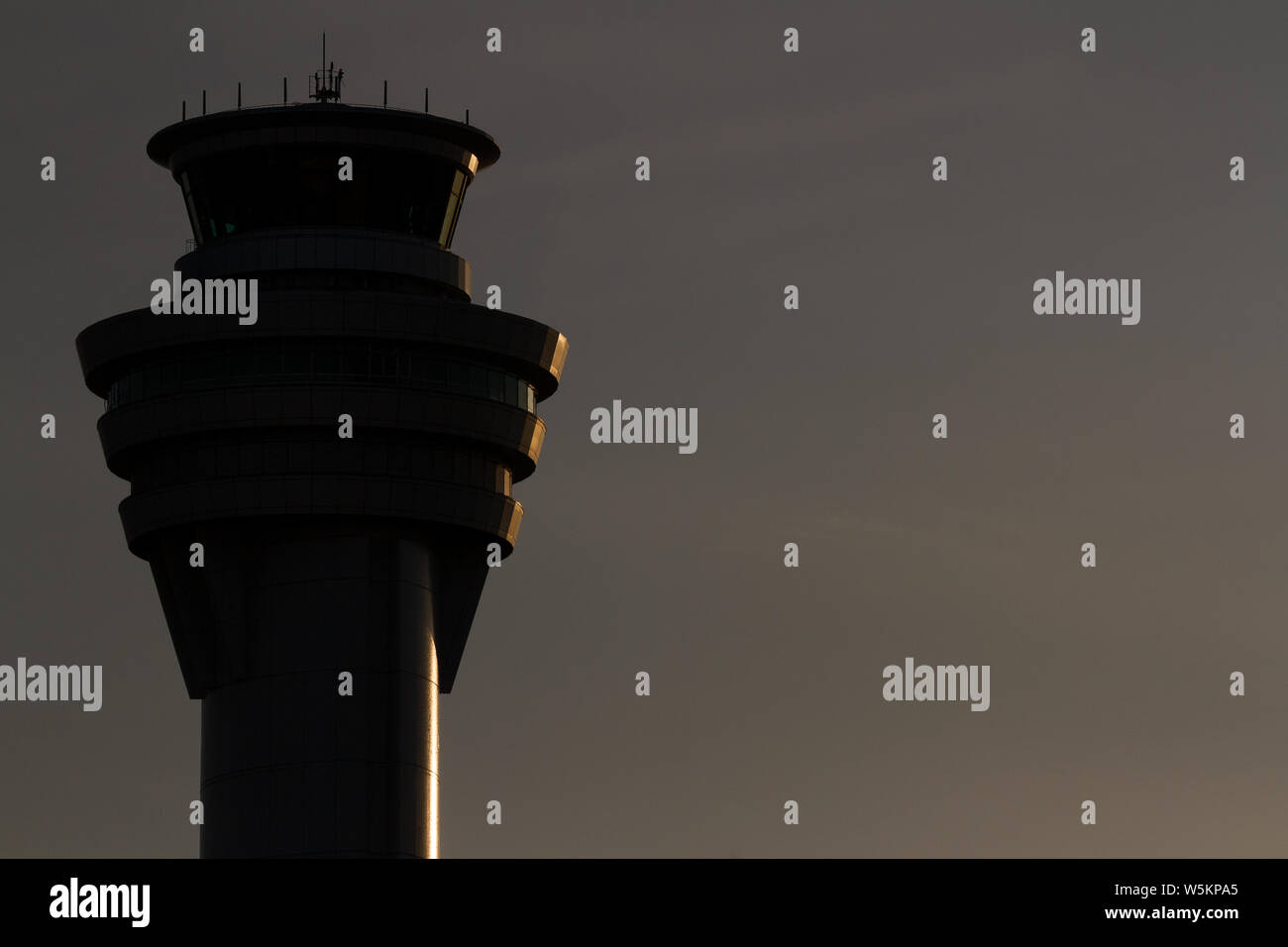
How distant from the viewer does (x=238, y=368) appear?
507ft

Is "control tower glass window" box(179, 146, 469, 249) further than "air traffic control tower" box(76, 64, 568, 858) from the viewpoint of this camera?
Yes

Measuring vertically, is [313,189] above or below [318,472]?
above

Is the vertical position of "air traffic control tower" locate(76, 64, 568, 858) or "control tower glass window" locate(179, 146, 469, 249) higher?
"control tower glass window" locate(179, 146, 469, 249)

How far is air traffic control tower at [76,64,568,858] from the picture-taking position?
15175 cm

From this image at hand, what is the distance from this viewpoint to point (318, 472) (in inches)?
6063

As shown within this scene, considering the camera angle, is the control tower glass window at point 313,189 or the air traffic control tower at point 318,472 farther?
the control tower glass window at point 313,189

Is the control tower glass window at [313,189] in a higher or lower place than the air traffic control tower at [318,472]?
higher

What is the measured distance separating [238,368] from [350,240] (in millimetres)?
10539

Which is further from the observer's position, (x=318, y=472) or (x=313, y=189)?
(x=313, y=189)

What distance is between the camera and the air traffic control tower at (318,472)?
152 m
